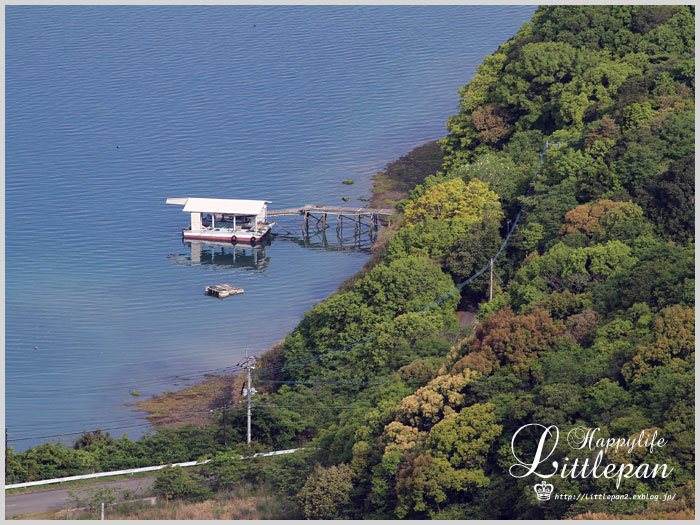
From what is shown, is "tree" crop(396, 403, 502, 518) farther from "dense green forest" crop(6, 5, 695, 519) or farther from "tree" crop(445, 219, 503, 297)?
"tree" crop(445, 219, 503, 297)

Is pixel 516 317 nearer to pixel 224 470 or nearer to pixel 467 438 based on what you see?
pixel 467 438

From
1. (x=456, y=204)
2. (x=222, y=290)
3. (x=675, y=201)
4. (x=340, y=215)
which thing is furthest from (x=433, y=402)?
(x=340, y=215)

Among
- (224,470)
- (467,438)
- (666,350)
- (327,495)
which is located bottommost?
(224,470)

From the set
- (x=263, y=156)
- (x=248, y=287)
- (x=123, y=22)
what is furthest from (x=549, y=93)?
(x=123, y=22)

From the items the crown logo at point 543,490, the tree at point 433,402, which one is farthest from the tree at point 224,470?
the crown logo at point 543,490

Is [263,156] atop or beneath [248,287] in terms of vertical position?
atop

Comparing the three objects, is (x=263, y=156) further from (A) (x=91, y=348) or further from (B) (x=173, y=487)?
(B) (x=173, y=487)
